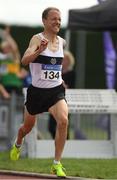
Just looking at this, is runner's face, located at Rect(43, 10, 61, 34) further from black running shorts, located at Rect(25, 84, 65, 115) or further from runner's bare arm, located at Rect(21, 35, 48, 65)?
black running shorts, located at Rect(25, 84, 65, 115)

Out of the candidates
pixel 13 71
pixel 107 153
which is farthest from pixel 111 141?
pixel 13 71

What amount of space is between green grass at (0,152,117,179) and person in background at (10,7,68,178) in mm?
396

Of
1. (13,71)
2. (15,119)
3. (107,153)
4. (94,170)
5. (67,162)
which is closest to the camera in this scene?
(94,170)

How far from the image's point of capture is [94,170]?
861 cm

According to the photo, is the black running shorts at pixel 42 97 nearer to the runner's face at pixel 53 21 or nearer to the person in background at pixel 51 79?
the person in background at pixel 51 79

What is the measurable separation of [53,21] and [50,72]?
0.57 metres

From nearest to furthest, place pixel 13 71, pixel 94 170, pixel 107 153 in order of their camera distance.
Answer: pixel 94 170, pixel 107 153, pixel 13 71

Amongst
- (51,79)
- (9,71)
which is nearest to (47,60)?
(51,79)

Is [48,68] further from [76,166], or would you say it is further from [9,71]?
[9,71]

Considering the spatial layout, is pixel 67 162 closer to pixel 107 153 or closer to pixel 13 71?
pixel 107 153

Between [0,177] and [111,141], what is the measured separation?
3.21 m

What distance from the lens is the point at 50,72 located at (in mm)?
8141

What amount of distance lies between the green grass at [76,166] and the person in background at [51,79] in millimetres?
396

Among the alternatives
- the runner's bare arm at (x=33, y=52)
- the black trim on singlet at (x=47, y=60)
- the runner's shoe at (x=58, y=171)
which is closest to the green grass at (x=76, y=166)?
the runner's shoe at (x=58, y=171)
